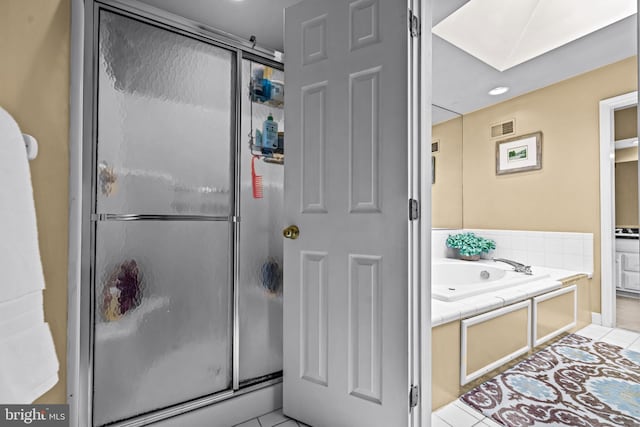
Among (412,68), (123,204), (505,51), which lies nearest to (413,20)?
(412,68)

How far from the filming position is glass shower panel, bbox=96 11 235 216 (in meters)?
1.37

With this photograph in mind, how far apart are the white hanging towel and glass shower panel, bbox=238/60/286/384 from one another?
1.05 m

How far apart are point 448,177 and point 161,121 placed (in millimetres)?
3353

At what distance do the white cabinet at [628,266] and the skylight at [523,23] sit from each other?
9.92ft

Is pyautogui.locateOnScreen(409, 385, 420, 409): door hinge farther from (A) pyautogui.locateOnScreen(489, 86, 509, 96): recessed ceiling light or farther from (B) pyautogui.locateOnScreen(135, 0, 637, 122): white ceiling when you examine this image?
(A) pyautogui.locateOnScreen(489, 86, 509, 96): recessed ceiling light

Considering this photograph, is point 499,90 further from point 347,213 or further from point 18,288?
Answer: point 18,288

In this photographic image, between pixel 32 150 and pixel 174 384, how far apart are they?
1218 millimetres

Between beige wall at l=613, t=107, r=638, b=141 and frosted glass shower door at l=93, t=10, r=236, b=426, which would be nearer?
frosted glass shower door at l=93, t=10, r=236, b=426

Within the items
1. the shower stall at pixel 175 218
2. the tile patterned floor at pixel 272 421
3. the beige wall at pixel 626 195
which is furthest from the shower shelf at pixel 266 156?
the beige wall at pixel 626 195

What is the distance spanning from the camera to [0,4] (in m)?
0.85

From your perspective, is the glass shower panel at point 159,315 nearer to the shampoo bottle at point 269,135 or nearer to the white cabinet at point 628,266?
the shampoo bottle at point 269,135

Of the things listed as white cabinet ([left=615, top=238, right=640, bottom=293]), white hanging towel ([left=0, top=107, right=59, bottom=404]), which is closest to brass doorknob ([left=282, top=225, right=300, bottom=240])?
white hanging towel ([left=0, top=107, right=59, bottom=404])

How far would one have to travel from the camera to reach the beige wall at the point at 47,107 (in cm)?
90

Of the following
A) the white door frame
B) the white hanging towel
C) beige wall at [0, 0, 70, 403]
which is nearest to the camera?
the white hanging towel
